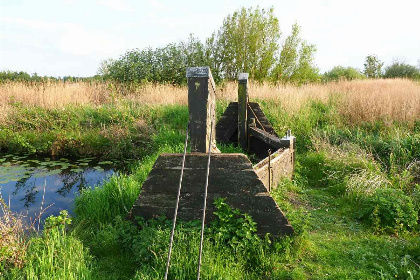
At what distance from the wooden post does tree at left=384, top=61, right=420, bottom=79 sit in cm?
2428

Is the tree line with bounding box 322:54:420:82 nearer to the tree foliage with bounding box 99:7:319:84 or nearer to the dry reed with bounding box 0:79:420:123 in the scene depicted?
the tree foliage with bounding box 99:7:319:84

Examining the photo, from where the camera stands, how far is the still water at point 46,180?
21.5ft

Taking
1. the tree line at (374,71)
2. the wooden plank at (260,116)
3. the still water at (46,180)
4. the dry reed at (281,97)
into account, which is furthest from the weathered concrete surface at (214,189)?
the tree line at (374,71)

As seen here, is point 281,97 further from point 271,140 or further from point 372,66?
point 372,66

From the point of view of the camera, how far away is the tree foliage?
18.4 meters

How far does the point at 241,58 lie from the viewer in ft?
61.0

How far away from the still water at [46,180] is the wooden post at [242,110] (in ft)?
10.3

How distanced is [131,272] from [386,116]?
8.40 metres

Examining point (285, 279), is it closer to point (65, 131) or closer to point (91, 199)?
point (91, 199)

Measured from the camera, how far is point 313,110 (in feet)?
35.0

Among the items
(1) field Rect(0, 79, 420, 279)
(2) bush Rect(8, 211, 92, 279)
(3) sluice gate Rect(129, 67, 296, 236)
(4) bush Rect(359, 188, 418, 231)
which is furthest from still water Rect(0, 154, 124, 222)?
(4) bush Rect(359, 188, 418, 231)

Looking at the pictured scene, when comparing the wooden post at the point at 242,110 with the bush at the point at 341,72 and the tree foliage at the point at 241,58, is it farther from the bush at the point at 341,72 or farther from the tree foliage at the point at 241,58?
the bush at the point at 341,72

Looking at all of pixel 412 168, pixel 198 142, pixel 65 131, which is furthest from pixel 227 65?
pixel 198 142

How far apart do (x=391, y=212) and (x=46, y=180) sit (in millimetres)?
7658
